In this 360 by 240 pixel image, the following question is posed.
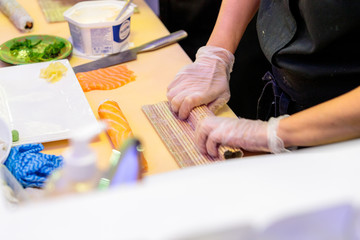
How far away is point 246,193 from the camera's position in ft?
1.73

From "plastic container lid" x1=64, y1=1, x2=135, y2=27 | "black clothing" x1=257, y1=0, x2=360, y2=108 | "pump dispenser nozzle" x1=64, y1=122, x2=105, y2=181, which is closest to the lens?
"pump dispenser nozzle" x1=64, y1=122, x2=105, y2=181

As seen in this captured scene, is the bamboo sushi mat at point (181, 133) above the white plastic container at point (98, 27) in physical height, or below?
below

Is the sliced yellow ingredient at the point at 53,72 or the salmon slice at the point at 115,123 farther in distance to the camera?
the sliced yellow ingredient at the point at 53,72

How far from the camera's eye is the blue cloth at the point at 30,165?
3.68 feet

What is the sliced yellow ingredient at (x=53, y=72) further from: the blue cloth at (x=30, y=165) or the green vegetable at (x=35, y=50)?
the blue cloth at (x=30, y=165)

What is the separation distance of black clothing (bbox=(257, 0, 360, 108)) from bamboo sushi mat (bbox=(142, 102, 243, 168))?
32 centimetres

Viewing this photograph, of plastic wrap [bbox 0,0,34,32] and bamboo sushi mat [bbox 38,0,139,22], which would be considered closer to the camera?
plastic wrap [bbox 0,0,34,32]

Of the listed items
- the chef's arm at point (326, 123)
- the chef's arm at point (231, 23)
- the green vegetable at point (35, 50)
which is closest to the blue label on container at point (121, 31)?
the green vegetable at point (35, 50)

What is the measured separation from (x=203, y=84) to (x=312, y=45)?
0.38 meters

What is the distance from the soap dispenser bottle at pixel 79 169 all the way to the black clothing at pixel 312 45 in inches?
36.8

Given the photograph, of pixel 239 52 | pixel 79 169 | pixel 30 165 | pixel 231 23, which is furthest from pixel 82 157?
pixel 239 52

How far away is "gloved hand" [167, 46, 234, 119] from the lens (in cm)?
140

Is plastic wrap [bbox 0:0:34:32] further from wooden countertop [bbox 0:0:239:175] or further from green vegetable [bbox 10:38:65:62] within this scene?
green vegetable [bbox 10:38:65:62]

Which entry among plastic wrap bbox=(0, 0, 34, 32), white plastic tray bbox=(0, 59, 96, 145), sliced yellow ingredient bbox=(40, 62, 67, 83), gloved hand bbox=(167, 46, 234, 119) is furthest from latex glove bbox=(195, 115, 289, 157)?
plastic wrap bbox=(0, 0, 34, 32)
